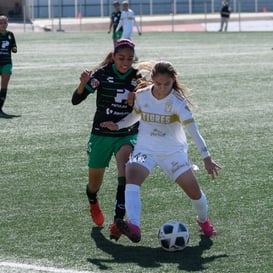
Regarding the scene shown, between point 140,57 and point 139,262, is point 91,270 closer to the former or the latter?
point 139,262

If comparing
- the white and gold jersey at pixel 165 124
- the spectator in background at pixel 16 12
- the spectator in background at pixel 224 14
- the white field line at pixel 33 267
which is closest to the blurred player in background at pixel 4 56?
the white and gold jersey at pixel 165 124

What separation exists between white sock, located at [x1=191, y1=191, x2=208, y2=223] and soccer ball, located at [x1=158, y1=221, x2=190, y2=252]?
311 millimetres

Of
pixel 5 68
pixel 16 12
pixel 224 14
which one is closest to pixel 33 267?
pixel 5 68

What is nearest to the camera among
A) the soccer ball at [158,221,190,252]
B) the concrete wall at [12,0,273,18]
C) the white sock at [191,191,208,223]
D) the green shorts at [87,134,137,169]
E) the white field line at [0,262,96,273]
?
the white field line at [0,262,96,273]

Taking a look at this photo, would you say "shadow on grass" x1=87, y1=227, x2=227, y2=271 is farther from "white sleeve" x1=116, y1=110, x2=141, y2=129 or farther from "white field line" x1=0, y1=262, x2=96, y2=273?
"white sleeve" x1=116, y1=110, x2=141, y2=129

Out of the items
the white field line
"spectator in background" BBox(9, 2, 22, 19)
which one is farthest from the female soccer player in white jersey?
"spectator in background" BBox(9, 2, 22, 19)

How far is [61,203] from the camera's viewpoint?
30.7 ft

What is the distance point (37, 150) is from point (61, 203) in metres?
3.44

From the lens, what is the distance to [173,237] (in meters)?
7.41

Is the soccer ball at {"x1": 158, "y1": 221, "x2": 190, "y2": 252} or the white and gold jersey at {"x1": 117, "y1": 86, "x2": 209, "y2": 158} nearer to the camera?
the soccer ball at {"x1": 158, "y1": 221, "x2": 190, "y2": 252}

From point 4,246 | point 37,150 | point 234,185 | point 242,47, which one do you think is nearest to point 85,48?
point 242,47

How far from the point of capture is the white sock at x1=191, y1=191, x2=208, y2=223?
25.7 feet

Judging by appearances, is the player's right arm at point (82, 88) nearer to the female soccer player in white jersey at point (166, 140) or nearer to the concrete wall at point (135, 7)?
the female soccer player in white jersey at point (166, 140)

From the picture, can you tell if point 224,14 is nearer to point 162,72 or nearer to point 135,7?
point 135,7
